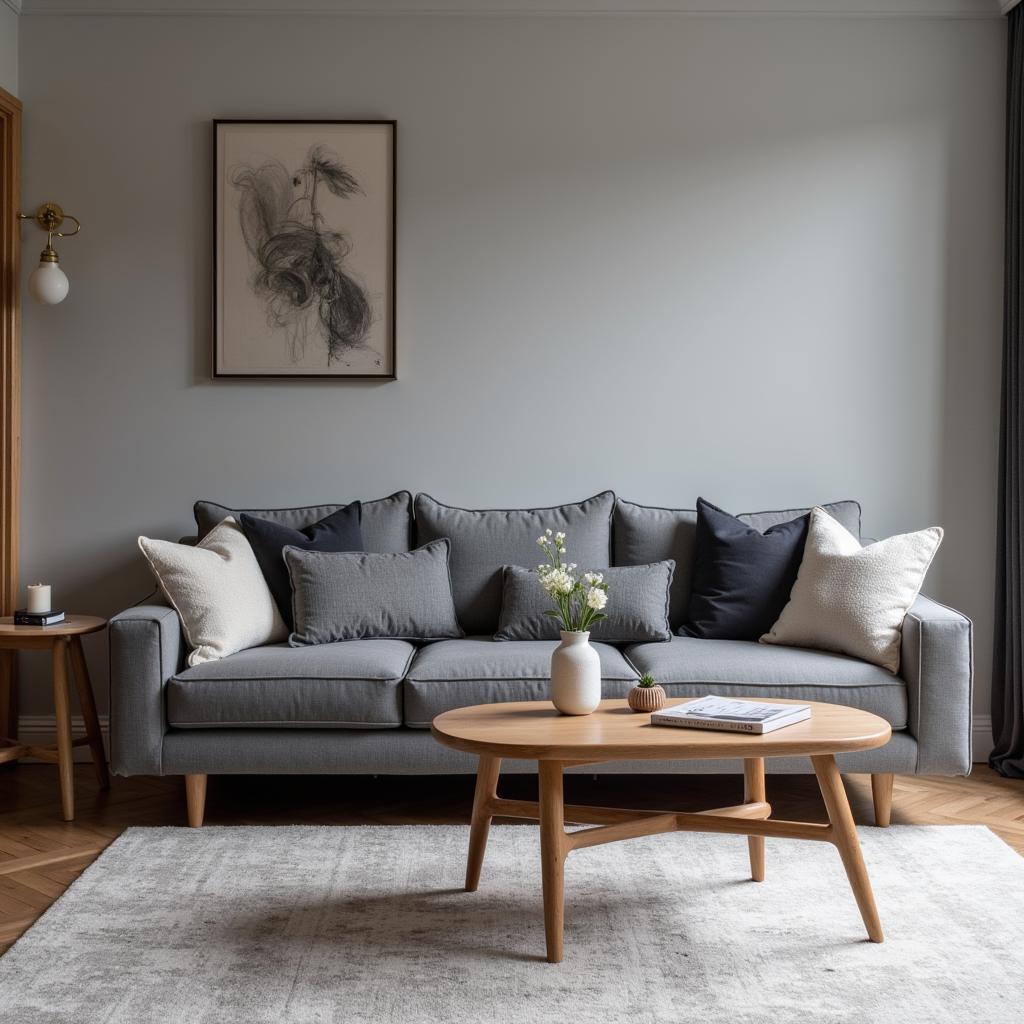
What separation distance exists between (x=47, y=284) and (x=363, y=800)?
6.80 feet

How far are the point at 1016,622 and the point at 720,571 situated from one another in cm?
116

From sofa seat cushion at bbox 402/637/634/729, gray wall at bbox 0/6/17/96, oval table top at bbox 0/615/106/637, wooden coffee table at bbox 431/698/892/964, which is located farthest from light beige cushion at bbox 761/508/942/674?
gray wall at bbox 0/6/17/96

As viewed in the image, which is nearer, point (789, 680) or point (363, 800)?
point (789, 680)

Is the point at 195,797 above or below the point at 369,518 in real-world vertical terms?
below

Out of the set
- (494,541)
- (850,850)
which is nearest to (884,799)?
(850,850)

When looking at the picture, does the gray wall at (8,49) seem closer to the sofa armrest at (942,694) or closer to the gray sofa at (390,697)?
the gray sofa at (390,697)

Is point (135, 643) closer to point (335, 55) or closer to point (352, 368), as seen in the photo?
point (352, 368)

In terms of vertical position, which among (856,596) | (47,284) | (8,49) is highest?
(8,49)

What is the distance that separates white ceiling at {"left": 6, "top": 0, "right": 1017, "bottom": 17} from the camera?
4125 millimetres

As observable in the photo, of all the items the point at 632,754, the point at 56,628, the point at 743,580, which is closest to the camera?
the point at 632,754

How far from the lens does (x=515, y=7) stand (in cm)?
414

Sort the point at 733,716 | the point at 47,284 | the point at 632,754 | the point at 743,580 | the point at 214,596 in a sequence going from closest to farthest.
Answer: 1. the point at 632,754
2. the point at 733,716
3. the point at 214,596
4. the point at 743,580
5. the point at 47,284

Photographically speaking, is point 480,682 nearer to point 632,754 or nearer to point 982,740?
point 632,754

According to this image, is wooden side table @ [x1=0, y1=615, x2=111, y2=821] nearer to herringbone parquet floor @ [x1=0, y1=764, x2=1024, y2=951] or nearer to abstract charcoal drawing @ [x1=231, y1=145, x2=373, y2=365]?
herringbone parquet floor @ [x1=0, y1=764, x2=1024, y2=951]
